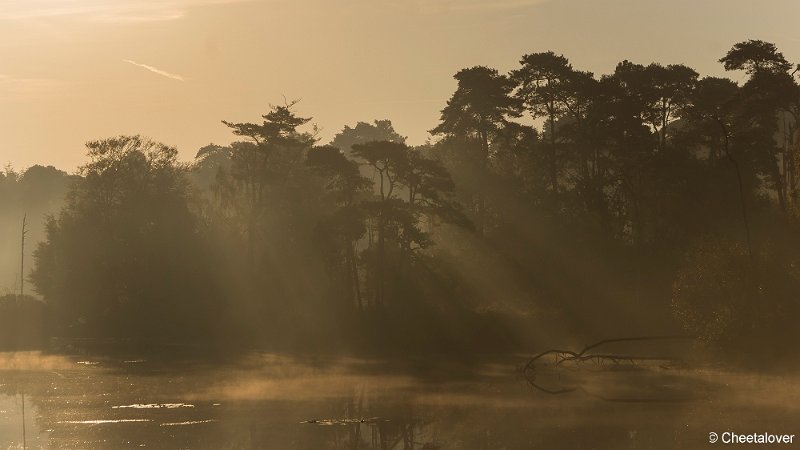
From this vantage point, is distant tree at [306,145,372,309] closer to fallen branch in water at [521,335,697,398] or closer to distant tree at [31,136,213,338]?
distant tree at [31,136,213,338]

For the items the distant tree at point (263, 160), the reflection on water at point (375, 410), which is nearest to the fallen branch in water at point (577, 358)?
the reflection on water at point (375, 410)

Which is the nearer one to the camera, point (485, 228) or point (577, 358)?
point (577, 358)

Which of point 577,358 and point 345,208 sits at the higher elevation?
point 345,208

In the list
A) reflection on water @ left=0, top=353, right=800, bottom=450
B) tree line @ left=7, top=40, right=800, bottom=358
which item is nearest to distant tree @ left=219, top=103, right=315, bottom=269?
tree line @ left=7, top=40, right=800, bottom=358

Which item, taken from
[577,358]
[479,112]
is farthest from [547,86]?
[577,358]

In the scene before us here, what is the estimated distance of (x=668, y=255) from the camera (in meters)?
72.4

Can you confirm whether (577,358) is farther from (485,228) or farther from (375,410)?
(485,228)

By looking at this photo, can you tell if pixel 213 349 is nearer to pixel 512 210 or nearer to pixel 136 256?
pixel 136 256

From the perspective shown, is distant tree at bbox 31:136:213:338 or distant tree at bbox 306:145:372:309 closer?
distant tree at bbox 306:145:372:309

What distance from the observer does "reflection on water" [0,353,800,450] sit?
39938mm

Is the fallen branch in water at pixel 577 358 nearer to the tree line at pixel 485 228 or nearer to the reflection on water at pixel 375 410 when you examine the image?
the reflection on water at pixel 375 410

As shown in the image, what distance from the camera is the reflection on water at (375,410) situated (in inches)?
1572

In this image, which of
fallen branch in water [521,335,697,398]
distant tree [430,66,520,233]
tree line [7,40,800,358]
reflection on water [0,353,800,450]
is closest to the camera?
reflection on water [0,353,800,450]

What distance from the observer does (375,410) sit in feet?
154
